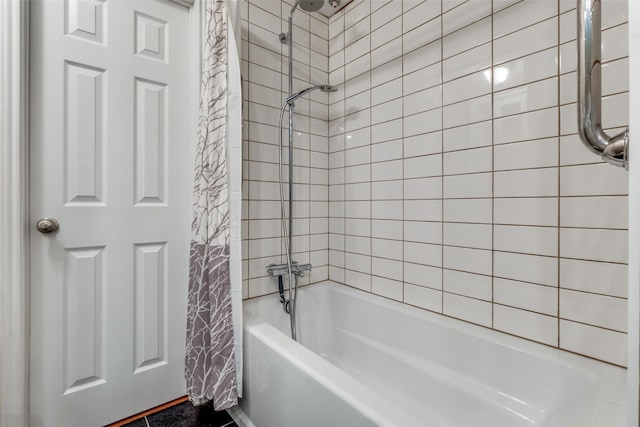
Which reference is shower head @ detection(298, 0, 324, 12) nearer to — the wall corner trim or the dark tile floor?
the wall corner trim

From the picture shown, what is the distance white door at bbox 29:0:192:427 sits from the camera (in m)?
1.12

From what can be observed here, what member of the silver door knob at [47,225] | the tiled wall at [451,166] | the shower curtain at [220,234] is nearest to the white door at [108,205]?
the silver door knob at [47,225]

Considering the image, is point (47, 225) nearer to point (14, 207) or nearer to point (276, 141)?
point (14, 207)

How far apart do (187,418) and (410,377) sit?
3.21ft

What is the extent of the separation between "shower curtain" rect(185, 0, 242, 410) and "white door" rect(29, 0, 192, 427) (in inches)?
10.4

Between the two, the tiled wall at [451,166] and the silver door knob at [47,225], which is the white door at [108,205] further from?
the tiled wall at [451,166]

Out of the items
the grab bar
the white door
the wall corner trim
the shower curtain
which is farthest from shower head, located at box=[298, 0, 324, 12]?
the grab bar

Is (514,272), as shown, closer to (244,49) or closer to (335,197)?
(335,197)

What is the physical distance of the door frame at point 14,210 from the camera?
1005 mm

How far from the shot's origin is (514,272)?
112cm

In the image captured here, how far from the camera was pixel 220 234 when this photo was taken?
3.84 feet

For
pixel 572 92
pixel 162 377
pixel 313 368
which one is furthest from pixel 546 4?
pixel 162 377

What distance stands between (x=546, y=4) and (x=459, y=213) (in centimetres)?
77

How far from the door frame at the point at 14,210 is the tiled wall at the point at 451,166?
82 cm
